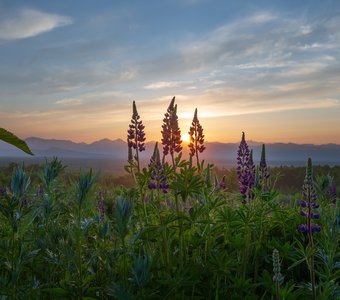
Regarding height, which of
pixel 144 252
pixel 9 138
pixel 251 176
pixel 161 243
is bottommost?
pixel 161 243

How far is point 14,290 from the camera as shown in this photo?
3.18 m

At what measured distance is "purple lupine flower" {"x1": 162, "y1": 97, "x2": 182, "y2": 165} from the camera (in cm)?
512

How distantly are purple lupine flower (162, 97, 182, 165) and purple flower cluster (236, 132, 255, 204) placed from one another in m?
0.89

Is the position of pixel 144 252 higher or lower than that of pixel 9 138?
lower

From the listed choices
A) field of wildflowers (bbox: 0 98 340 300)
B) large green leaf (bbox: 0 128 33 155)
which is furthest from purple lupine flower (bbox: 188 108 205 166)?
large green leaf (bbox: 0 128 33 155)

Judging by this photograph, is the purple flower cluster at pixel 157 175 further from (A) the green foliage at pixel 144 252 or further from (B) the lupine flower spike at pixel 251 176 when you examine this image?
(B) the lupine flower spike at pixel 251 176

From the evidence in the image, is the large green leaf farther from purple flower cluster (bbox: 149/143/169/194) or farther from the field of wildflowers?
purple flower cluster (bbox: 149/143/169/194)

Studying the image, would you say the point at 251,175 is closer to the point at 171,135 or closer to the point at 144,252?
the point at 171,135

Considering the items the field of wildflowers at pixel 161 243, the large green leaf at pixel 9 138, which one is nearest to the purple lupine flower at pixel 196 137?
the field of wildflowers at pixel 161 243

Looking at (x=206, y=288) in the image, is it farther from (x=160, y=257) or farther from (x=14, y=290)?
(x=14, y=290)

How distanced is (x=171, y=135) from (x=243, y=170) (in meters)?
1.07

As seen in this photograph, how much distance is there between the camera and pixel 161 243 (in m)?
4.57

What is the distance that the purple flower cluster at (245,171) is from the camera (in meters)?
5.28

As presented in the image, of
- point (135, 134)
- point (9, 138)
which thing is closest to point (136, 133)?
point (135, 134)
